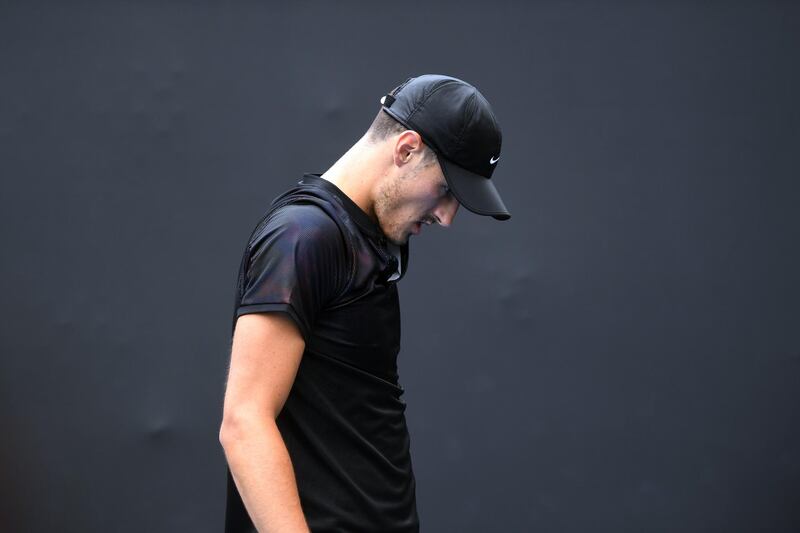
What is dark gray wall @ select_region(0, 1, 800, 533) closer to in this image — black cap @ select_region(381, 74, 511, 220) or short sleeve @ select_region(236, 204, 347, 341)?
black cap @ select_region(381, 74, 511, 220)

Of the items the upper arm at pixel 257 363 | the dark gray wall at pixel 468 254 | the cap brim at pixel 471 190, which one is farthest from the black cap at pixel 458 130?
the dark gray wall at pixel 468 254

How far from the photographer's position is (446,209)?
1.50 metres

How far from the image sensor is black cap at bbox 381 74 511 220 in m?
1.42

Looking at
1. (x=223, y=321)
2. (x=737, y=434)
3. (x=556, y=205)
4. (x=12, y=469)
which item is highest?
(x=556, y=205)

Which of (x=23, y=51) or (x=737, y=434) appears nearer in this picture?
(x=23, y=51)

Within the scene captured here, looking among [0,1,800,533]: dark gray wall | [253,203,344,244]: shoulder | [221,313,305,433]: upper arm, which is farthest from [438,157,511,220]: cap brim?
[0,1,800,533]: dark gray wall

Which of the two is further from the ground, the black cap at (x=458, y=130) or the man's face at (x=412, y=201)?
the black cap at (x=458, y=130)

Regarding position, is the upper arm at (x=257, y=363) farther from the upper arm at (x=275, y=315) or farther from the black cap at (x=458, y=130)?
the black cap at (x=458, y=130)

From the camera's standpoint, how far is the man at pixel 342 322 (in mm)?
1256

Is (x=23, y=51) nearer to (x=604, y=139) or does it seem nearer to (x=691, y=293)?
(x=604, y=139)

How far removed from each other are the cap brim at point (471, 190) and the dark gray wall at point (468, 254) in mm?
1346

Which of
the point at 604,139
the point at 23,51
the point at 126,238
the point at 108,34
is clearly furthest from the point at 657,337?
the point at 23,51

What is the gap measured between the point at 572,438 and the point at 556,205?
0.73 meters

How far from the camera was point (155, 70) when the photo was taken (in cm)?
269
